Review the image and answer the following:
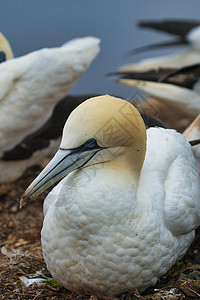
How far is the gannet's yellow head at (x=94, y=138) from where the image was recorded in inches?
73.9

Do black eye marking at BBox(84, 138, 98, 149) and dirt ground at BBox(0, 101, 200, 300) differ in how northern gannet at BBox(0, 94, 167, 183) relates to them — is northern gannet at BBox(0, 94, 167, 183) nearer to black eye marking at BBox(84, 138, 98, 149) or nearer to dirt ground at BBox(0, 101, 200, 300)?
dirt ground at BBox(0, 101, 200, 300)

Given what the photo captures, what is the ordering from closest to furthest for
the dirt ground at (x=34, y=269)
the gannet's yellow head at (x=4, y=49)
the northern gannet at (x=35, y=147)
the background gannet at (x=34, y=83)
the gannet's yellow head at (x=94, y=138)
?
1. the gannet's yellow head at (x=94, y=138)
2. the dirt ground at (x=34, y=269)
3. the background gannet at (x=34, y=83)
4. the northern gannet at (x=35, y=147)
5. the gannet's yellow head at (x=4, y=49)

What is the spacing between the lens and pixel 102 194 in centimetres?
197

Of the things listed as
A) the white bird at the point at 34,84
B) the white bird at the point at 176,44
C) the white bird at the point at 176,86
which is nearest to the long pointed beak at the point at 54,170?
the white bird at the point at 34,84

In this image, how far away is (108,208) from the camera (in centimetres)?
197

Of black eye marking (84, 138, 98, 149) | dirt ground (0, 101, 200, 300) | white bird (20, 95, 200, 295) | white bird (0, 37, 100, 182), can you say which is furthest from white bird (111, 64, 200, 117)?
black eye marking (84, 138, 98, 149)

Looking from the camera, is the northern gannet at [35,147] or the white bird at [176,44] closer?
the northern gannet at [35,147]

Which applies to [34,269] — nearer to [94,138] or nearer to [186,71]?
[94,138]

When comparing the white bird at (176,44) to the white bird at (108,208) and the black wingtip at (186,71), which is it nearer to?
the black wingtip at (186,71)

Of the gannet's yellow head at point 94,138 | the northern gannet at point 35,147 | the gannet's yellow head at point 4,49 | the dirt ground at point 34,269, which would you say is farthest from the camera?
the gannet's yellow head at point 4,49

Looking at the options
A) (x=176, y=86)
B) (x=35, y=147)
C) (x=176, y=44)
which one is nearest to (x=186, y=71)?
(x=176, y=86)

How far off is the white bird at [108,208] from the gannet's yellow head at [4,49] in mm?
2258

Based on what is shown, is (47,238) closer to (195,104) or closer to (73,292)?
(73,292)

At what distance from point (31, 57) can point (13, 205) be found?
125 cm
